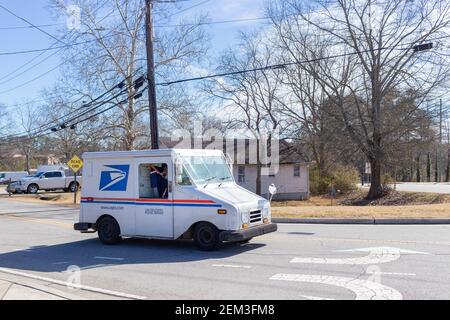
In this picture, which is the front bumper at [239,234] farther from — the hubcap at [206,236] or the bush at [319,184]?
the bush at [319,184]

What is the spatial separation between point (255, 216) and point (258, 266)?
221cm

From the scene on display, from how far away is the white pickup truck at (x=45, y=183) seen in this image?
45.9 m

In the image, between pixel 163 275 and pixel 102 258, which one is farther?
pixel 102 258

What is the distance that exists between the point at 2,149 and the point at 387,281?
9307cm

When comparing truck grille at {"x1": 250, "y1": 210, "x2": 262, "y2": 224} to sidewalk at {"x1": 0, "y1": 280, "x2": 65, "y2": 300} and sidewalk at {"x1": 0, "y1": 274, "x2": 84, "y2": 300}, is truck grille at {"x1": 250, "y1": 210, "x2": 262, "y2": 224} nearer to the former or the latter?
sidewalk at {"x1": 0, "y1": 274, "x2": 84, "y2": 300}

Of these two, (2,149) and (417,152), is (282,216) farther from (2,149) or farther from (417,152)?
(2,149)

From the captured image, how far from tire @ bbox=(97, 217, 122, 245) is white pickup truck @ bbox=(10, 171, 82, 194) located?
35084 millimetres

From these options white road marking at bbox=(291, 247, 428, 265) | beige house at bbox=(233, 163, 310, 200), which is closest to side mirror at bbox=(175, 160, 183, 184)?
white road marking at bbox=(291, 247, 428, 265)

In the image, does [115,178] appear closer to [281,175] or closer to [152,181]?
[152,181]

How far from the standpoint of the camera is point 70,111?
34906mm

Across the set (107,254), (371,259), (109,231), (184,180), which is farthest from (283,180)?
(371,259)

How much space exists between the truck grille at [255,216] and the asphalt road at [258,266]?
615mm
